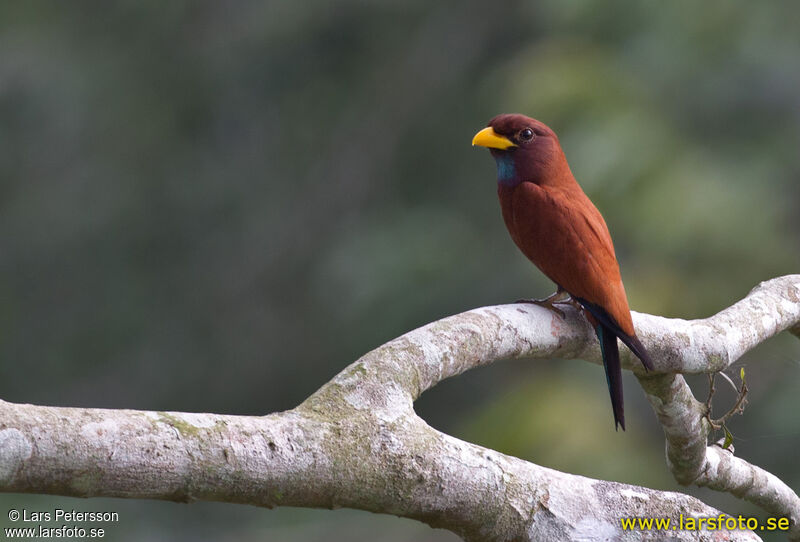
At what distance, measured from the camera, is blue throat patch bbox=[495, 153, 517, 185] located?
286 centimetres

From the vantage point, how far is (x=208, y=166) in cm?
1099

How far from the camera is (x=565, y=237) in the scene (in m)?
2.66

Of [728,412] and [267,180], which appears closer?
[728,412]

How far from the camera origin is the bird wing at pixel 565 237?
8.39 feet

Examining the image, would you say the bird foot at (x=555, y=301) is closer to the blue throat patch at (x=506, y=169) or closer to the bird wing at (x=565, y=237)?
the bird wing at (x=565, y=237)

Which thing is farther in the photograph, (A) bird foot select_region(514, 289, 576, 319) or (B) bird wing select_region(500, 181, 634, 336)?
(B) bird wing select_region(500, 181, 634, 336)

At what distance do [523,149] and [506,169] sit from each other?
0.22 ft

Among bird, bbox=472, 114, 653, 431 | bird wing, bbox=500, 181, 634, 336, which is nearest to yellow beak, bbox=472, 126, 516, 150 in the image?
bird, bbox=472, 114, 653, 431

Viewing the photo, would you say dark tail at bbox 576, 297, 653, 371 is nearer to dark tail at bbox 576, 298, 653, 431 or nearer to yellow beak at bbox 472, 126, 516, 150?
dark tail at bbox 576, 298, 653, 431

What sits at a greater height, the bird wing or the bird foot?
the bird wing

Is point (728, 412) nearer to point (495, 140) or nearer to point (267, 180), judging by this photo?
point (495, 140)

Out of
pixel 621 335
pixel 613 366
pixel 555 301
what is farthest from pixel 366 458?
pixel 555 301

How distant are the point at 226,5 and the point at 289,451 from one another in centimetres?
1072

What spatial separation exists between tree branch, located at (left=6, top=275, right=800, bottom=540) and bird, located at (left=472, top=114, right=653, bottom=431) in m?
0.15
